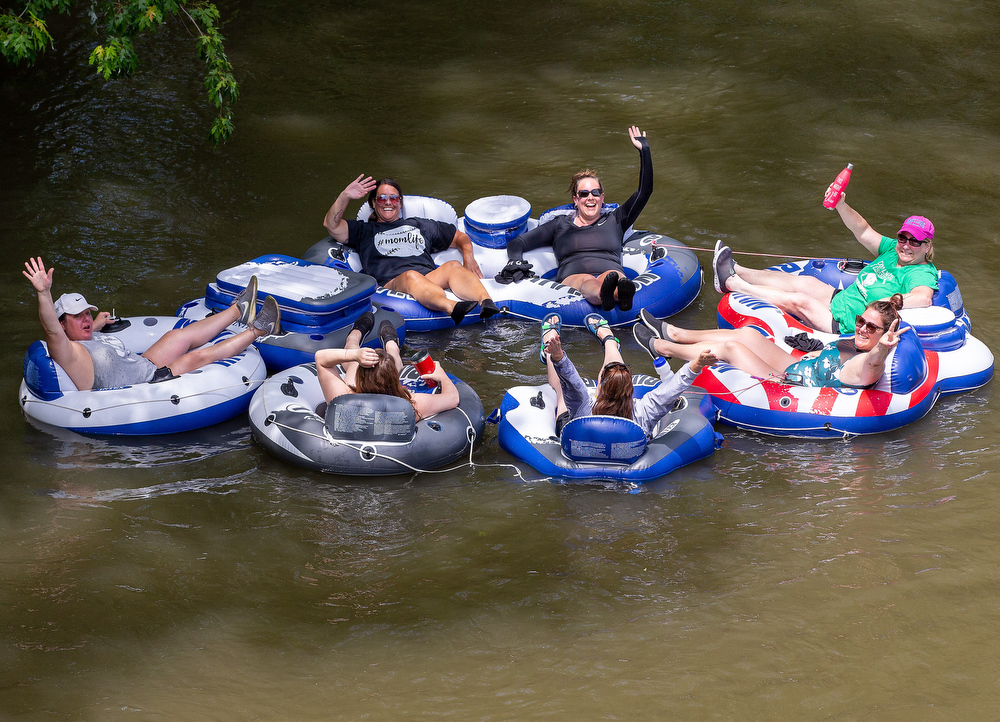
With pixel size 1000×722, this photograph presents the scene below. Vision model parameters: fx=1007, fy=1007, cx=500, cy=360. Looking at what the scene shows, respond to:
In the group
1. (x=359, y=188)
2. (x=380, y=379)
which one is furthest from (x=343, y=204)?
(x=380, y=379)

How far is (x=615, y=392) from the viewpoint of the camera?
19.5ft

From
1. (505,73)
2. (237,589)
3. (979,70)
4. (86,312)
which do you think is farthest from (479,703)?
(979,70)

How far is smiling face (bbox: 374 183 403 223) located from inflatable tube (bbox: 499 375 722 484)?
8.10ft

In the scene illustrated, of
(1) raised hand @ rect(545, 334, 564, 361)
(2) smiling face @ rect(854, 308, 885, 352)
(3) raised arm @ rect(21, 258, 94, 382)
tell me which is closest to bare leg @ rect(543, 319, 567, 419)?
(1) raised hand @ rect(545, 334, 564, 361)

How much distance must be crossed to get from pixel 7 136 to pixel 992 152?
11.4m

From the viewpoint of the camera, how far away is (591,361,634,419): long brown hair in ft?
19.5

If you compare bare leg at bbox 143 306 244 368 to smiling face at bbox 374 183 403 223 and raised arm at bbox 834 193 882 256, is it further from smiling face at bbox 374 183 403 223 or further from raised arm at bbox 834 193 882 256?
raised arm at bbox 834 193 882 256

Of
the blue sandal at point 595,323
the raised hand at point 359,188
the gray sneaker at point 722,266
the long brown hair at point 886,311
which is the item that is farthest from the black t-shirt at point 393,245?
the long brown hair at point 886,311

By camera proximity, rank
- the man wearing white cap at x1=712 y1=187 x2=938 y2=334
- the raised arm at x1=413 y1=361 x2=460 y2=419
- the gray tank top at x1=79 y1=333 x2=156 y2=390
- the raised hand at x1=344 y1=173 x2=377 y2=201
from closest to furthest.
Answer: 1. the raised arm at x1=413 y1=361 x2=460 y2=419
2. the gray tank top at x1=79 y1=333 x2=156 y2=390
3. the man wearing white cap at x1=712 y1=187 x2=938 y2=334
4. the raised hand at x1=344 y1=173 x2=377 y2=201

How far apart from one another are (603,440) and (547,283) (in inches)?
97.9

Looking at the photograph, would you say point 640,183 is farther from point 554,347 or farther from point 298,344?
point 298,344

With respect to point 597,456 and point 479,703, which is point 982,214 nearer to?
point 597,456

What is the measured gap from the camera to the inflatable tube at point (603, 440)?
5.97m

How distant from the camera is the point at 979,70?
44.4 feet
